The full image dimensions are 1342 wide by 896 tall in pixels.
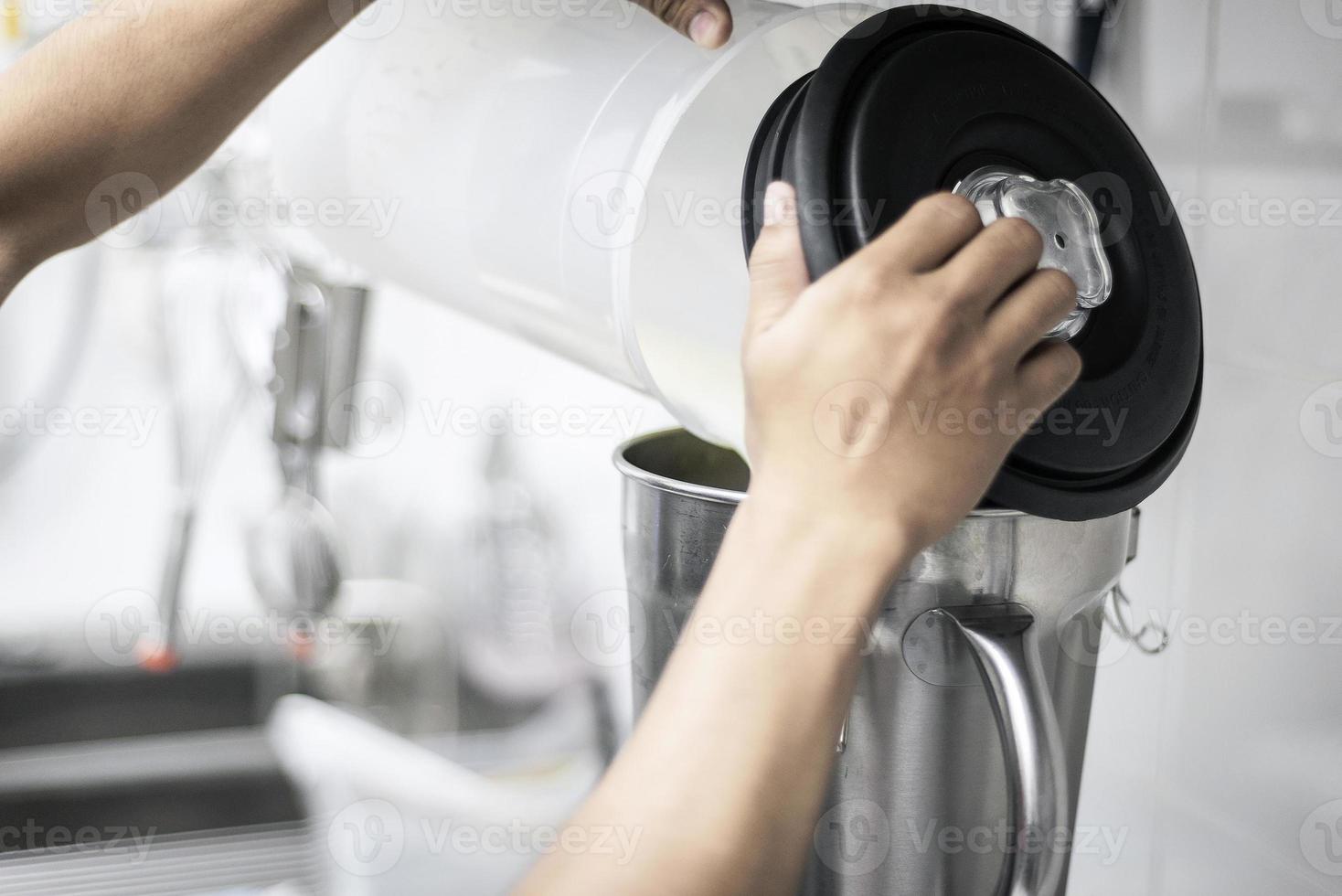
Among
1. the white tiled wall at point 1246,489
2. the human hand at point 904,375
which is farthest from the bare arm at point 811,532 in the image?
the white tiled wall at point 1246,489

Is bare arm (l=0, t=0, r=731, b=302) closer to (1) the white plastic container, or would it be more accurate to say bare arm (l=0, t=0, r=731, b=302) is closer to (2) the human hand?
(1) the white plastic container

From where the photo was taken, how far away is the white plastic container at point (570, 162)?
0.45m

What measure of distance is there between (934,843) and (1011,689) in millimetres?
82

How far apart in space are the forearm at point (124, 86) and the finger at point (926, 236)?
311 mm

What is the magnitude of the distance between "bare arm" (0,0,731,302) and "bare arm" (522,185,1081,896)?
31 cm

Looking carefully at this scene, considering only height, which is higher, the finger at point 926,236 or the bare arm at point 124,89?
the bare arm at point 124,89

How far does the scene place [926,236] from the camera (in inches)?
12.0

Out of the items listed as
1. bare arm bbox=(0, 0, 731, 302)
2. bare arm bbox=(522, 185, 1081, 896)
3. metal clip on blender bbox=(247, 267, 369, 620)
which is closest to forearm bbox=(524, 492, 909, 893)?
bare arm bbox=(522, 185, 1081, 896)

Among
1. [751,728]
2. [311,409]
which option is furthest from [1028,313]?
[311,409]

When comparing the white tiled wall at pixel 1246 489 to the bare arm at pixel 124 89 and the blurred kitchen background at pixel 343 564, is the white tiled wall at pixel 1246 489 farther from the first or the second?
the bare arm at pixel 124 89

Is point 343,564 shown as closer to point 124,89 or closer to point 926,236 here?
point 124,89

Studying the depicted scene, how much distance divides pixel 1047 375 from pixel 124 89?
435 millimetres

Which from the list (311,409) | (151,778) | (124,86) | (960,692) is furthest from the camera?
(151,778)

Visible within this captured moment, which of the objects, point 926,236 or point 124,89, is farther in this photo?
point 124,89
